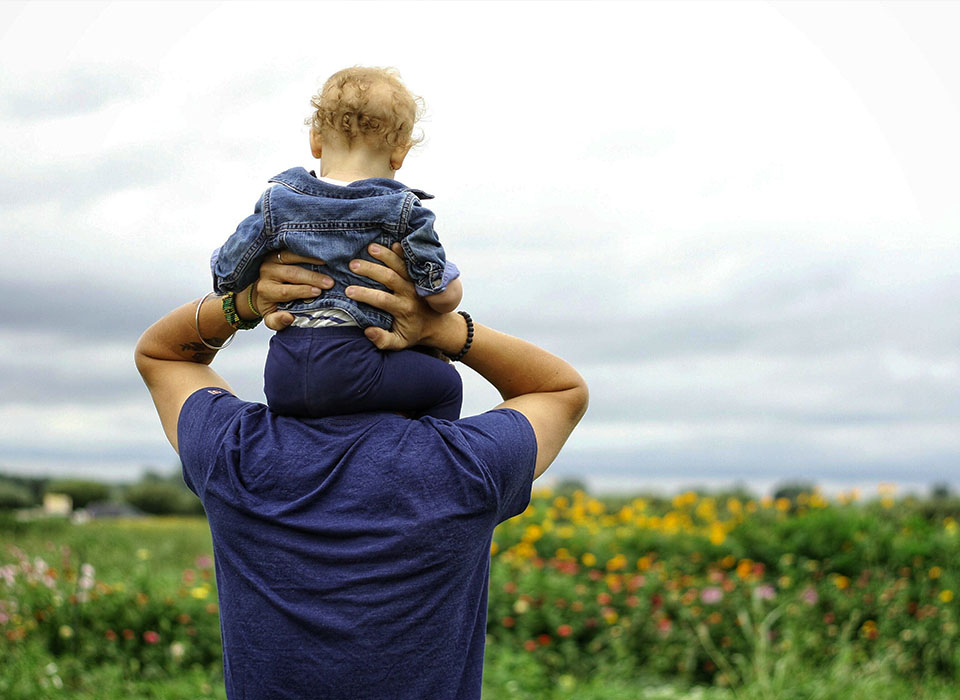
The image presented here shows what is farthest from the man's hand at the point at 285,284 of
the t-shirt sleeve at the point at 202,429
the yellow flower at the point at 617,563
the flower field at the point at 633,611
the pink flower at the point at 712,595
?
the yellow flower at the point at 617,563

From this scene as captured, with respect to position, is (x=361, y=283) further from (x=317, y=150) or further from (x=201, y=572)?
(x=201, y=572)

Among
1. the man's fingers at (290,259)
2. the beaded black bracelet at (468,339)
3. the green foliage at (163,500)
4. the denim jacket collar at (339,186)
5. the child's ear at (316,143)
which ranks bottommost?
the green foliage at (163,500)

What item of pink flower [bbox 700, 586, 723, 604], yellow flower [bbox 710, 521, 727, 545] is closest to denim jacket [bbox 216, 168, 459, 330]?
pink flower [bbox 700, 586, 723, 604]

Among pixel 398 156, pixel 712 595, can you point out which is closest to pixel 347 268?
pixel 398 156

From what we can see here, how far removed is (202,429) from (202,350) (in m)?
0.36

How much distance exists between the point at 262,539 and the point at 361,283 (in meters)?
0.57

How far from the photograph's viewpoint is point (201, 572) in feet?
21.6

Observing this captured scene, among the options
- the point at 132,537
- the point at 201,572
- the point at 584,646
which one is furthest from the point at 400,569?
the point at 132,537

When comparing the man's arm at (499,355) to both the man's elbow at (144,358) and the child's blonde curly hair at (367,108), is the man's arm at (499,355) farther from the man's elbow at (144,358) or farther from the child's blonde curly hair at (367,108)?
the man's elbow at (144,358)

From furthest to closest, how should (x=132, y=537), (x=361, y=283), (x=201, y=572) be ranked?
1. (x=132, y=537)
2. (x=201, y=572)
3. (x=361, y=283)

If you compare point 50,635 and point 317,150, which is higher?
point 317,150

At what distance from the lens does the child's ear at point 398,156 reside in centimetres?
217

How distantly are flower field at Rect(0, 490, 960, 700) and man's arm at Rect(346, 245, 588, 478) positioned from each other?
115 inches

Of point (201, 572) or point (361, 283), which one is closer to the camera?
point (361, 283)
